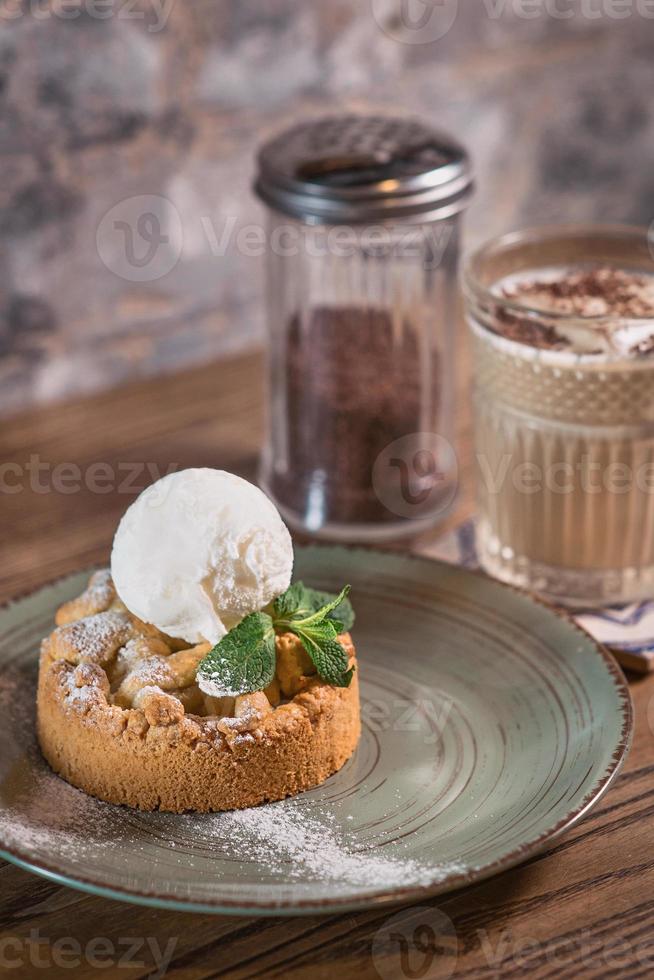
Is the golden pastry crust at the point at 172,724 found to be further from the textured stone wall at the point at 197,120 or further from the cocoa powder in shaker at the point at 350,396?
the textured stone wall at the point at 197,120

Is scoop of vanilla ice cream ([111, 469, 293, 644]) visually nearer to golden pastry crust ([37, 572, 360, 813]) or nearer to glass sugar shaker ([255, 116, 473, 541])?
golden pastry crust ([37, 572, 360, 813])

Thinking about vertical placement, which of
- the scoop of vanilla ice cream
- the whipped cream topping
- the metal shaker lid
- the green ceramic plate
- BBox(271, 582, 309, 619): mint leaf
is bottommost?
the green ceramic plate

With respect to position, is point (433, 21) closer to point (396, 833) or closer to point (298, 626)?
point (298, 626)

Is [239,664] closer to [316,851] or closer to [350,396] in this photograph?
[316,851]

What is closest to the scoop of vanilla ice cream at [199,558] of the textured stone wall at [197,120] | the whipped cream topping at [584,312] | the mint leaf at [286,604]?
the mint leaf at [286,604]

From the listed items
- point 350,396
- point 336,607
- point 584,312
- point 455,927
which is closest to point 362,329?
point 350,396

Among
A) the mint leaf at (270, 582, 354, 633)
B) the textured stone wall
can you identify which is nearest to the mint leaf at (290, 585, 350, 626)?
the mint leaf at (270, 582, 354, 633)

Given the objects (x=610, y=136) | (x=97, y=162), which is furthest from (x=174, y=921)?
(x=610, y=136)
